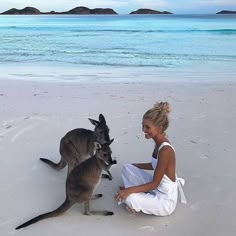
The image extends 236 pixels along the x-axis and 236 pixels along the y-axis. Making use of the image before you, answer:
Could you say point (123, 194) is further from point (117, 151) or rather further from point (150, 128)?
point (117, 151)

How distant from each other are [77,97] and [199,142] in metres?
Result: 2.88

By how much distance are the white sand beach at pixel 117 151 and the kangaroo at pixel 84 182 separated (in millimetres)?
80

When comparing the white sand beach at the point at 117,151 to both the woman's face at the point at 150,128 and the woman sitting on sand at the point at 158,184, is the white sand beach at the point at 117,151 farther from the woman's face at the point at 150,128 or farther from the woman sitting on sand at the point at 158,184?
the woman's face at the point at 150,128

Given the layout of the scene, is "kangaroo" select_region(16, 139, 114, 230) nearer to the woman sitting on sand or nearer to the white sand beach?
the white sand beach

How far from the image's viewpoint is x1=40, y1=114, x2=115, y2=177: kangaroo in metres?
3.70

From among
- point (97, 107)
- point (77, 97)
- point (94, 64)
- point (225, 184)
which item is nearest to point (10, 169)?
point (225, 184)

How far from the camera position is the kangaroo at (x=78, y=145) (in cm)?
370

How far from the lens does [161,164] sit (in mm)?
3004

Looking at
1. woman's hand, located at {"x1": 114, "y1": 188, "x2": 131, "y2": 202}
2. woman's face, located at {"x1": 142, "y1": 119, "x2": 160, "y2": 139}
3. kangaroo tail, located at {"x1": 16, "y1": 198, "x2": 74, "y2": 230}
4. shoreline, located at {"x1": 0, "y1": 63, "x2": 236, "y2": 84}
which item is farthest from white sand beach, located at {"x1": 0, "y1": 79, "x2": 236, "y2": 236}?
shoreline, located at {"x1": 0, "y1": 63, "x2": 236, "y2": 84}

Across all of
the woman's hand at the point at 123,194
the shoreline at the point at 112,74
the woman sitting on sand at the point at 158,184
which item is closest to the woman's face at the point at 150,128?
the woman sitting on sand at the point at 158,184

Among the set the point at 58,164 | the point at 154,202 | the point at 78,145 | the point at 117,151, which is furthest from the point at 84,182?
the point at 117,151

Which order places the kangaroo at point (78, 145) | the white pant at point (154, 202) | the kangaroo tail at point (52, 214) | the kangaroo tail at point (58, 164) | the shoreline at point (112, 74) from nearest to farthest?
1. the kangaroo tail at point (52, 214)
2. the white pant at point (154, 202)
3. the kangaroo at point (78, 145)
4. the kangaroo tail at point (58, 164)
5. the shoreline at point (112, 74)

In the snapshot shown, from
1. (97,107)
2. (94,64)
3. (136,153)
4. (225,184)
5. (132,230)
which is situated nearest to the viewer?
(132,230)

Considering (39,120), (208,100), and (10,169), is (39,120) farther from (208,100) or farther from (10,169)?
(208,100)
